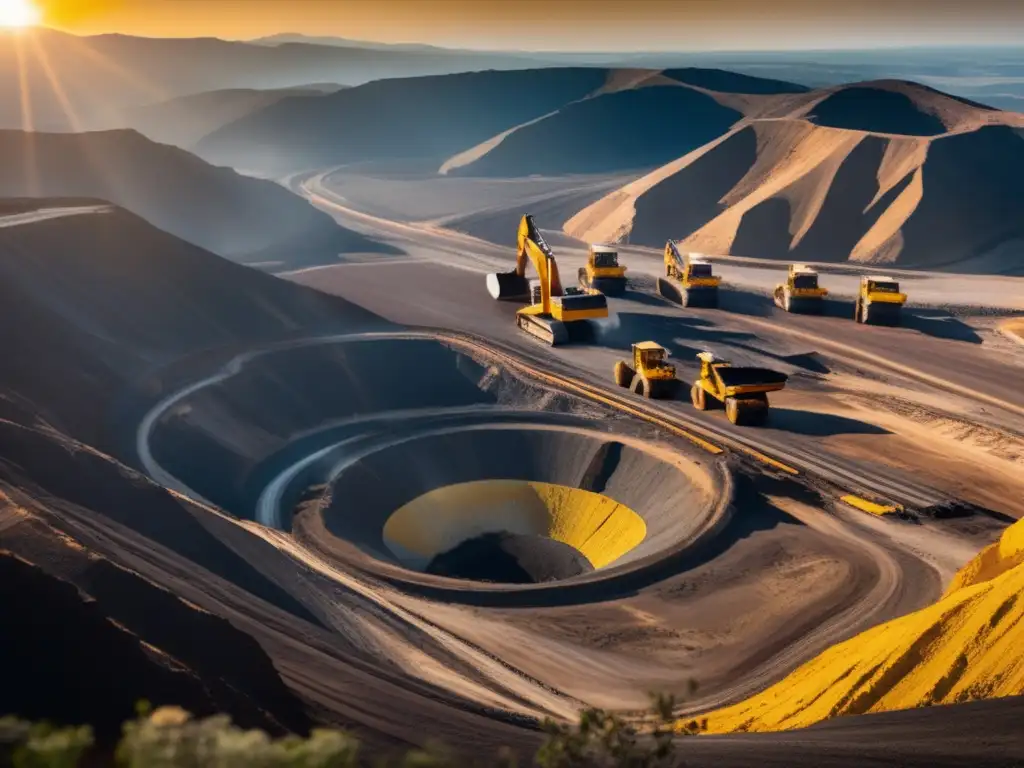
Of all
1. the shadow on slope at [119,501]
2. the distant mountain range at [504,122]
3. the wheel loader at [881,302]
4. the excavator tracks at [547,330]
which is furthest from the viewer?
the distant mountain range at [504,122]

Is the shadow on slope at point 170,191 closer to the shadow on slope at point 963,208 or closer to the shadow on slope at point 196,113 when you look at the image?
the shadow on slope at point 963,208

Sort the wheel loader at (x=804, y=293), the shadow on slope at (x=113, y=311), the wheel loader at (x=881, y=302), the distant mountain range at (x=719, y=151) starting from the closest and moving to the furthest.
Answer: the shadow on slope at (x=113, y=311)
the wheel loader at (x=881, y=302)
the wheel loader at (x=804, y=293)
the distant mountain range at (x=719, y=151)

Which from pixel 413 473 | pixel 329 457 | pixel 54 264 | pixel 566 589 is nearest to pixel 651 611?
pixel 566 589

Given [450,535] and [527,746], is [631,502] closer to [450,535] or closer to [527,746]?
[450,535]

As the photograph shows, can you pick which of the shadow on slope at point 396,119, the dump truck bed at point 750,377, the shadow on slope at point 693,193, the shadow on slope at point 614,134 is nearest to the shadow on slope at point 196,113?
the shadow on slope at point 396,119

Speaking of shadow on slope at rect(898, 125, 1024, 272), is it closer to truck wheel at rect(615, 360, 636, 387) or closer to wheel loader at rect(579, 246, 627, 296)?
wheel loader at rect(579, 246, 627, 296)

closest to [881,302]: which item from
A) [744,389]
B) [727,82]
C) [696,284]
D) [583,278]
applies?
[696,284]
